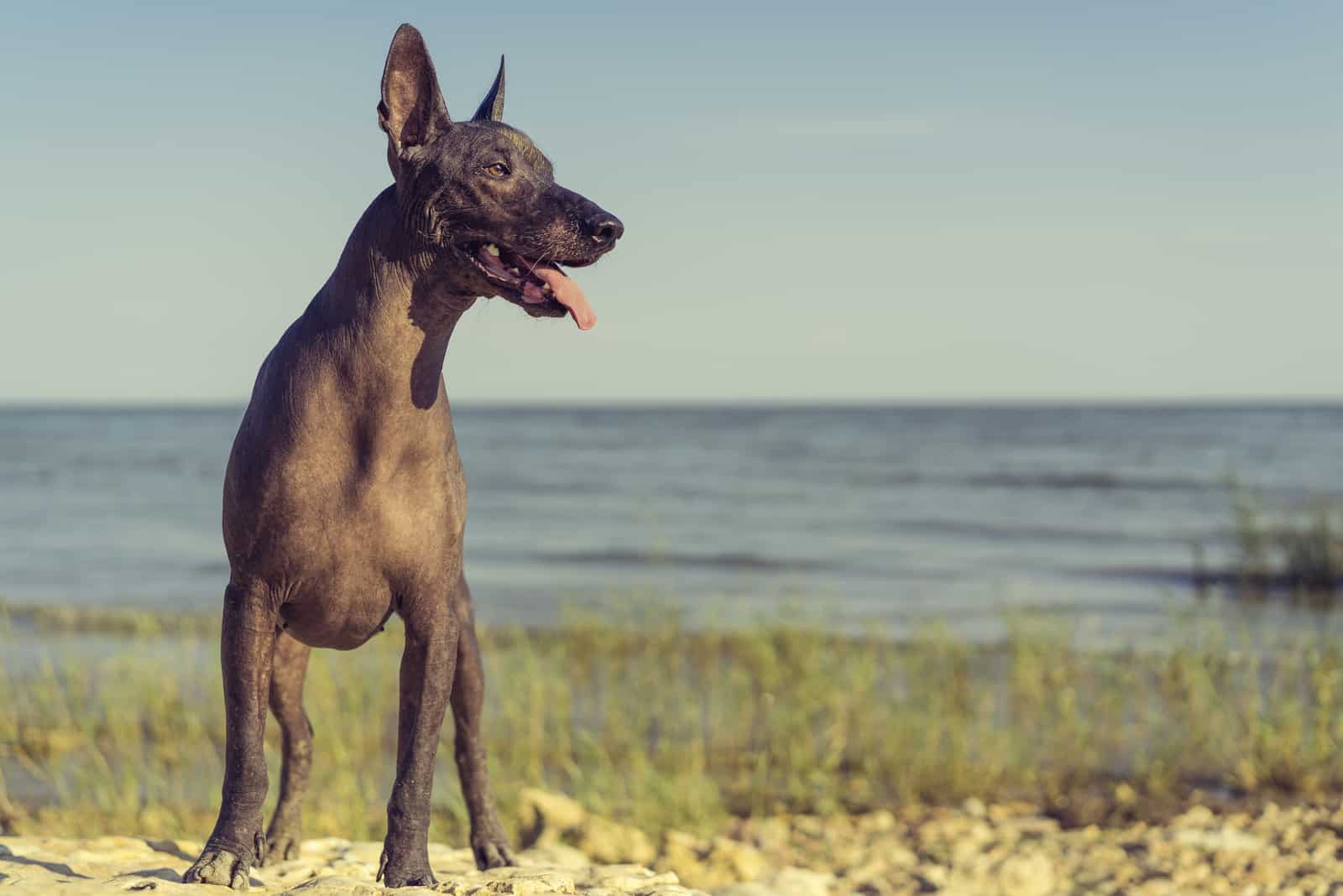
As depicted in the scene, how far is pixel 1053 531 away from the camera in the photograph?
24906mm

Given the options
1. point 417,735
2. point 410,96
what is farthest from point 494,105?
point 417,735

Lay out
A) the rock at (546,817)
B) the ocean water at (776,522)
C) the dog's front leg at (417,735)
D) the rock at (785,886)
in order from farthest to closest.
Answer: the ocean water at (776,522) → the rock at (546,817) → the rock at (785,886) → the dog's front leg at (417,735)

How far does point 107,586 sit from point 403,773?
1540 centimetres

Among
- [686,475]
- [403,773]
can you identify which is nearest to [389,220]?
[403,773]

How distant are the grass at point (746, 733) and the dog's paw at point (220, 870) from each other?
3370 millimetres

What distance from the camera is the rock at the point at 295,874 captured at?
3.76 meters

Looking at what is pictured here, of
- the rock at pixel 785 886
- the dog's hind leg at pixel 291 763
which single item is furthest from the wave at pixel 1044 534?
the dog's hind leg at pixel 291 763

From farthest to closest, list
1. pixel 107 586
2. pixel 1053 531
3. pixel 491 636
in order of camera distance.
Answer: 1. pixel 1053 531
2. pixel 107 586
3. pixel 491 636

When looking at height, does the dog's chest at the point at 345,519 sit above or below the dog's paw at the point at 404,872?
above

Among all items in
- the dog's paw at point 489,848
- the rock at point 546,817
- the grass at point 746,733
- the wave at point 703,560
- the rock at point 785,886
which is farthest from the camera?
the wave at point 703,560

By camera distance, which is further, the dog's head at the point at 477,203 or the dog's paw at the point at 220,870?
the dog's paw at the point at 220,870

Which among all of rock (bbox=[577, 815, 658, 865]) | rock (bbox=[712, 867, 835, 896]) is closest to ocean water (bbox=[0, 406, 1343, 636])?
rock (bbox=[577, 815, 658, 865])

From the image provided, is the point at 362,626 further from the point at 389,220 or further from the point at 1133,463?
the point at 1133,463

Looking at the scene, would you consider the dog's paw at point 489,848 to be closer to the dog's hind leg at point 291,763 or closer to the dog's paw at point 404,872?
the dog's hind leg at point 291,763
